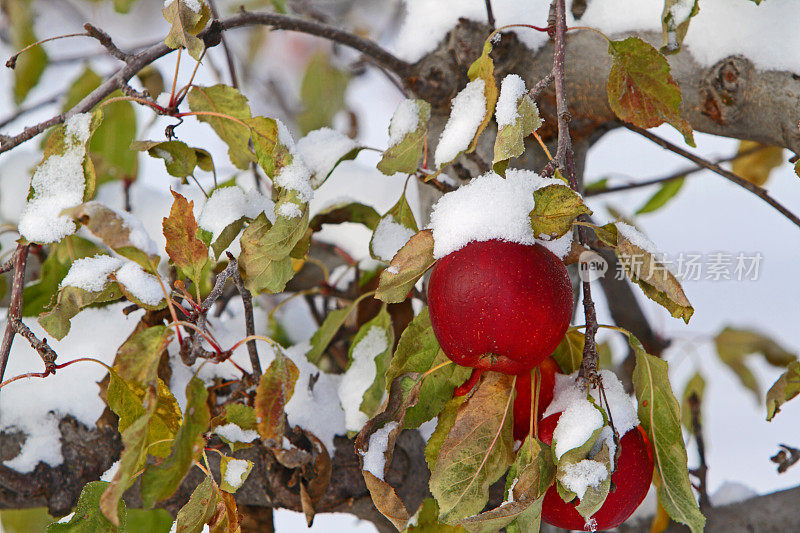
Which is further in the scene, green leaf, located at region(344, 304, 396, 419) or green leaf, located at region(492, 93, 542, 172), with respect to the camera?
green leaf, located at region(344, 304, 396, 419)

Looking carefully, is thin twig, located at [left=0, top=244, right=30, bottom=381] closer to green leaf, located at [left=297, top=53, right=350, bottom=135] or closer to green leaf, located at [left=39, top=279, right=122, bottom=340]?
green leaf, located at [left=39, top=279, right=122, bottom=340]

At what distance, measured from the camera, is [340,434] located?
25.6 inches

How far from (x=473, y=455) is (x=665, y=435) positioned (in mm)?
137

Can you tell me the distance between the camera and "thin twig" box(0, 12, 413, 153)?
0.48 metres

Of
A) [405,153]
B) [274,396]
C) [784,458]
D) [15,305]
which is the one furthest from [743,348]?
[15,305]

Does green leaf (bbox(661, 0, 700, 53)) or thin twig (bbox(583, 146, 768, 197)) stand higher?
green leaf (bbox(661, 0, 700, 53))

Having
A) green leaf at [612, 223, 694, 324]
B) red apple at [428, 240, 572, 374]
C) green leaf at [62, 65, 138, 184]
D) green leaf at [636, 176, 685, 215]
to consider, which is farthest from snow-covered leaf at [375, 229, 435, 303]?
green leaf at [636, 176, 685, 215]

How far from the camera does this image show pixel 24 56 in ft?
2.99

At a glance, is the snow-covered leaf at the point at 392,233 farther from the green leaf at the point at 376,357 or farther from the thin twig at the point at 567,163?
the thin twig at the point at 567,163

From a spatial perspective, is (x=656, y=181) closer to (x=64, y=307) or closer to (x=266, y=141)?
(x=266, y=141)

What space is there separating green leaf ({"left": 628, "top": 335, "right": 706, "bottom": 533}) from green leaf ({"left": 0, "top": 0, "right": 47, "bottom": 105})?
33.2 inches

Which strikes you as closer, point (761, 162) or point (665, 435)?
point (665, 435)

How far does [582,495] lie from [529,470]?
0.12ft

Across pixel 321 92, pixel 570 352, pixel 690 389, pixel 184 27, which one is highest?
pixel 184 27
